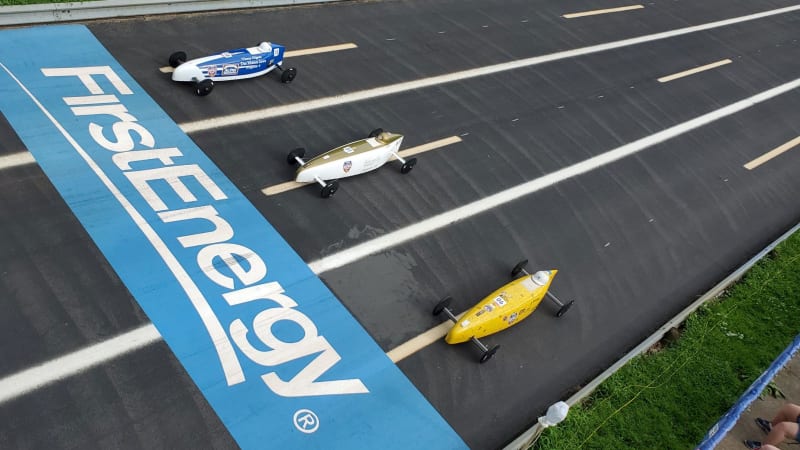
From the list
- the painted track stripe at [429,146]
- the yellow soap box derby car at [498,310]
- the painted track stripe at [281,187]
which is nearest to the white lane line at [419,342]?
the yellow soap box derby car at [498,310]

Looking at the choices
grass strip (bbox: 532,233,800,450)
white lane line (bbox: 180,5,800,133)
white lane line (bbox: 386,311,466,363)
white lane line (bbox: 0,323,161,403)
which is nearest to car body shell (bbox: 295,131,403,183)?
white lane line (bbox: 180,5,800,133)

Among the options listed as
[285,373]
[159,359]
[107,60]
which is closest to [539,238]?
[285,373]

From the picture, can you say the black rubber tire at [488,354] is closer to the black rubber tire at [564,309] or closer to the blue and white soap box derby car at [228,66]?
the black rubber tire at [564,309]

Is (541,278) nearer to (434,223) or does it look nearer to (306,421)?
(434,223)

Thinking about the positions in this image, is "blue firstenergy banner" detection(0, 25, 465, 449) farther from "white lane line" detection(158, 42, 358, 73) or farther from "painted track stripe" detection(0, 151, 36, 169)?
"white lane line" detection(158, 42, 358, 73)

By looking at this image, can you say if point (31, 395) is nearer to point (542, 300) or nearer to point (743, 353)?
point (542, 300)

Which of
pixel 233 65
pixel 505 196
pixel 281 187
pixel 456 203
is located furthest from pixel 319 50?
pixel 505 196
